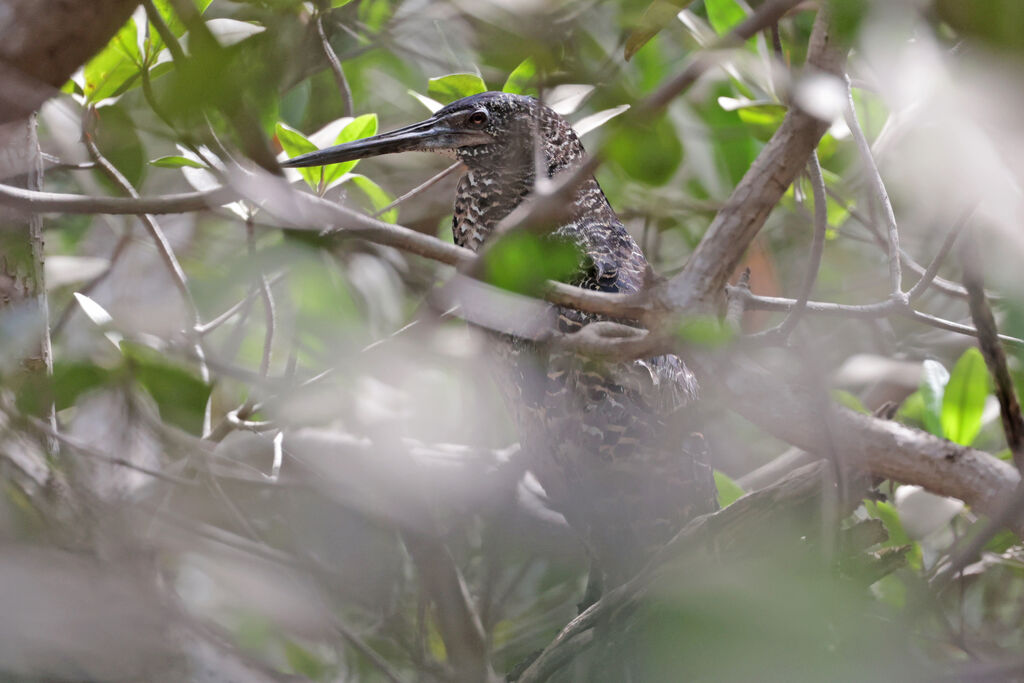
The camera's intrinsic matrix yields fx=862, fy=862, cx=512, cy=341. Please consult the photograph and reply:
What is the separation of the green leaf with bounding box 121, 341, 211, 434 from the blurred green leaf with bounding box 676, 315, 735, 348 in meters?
0.33

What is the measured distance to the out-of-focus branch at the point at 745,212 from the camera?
67 cm

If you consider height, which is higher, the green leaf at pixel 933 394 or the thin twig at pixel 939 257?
the thin twig at pixel 939 257

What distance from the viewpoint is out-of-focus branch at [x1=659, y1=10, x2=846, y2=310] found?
668 mm

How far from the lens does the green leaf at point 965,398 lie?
1.32 metres

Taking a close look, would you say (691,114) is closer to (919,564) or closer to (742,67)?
(742,67)

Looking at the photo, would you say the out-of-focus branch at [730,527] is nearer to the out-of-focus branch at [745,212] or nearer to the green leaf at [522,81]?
the out-of-focus branch at [745,212]

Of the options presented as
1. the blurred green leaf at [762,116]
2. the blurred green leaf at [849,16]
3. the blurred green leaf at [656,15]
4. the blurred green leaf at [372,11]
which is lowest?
the blurred green leaf at [762,116]

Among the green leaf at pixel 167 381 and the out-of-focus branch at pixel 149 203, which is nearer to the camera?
the green leaf at pixel 167 381

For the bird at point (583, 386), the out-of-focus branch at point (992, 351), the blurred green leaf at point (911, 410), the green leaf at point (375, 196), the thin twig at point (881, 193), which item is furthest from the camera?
the blurred green leaf at point (911, 410)

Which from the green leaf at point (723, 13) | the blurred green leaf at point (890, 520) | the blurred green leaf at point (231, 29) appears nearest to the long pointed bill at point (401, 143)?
the blurred green leaf at point (231, 29)

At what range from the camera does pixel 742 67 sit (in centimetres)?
142

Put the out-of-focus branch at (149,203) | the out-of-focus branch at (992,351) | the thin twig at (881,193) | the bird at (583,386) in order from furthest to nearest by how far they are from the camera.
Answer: the bird at (583,386), the thin twig at (881,193), the out-of-focus branch at (992,351), the out-of-focus branch at (149,203)

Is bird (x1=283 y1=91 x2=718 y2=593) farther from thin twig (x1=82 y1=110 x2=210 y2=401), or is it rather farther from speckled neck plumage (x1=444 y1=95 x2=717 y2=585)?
thin twig (x1=82 y1=110 x2=210 y2=401)

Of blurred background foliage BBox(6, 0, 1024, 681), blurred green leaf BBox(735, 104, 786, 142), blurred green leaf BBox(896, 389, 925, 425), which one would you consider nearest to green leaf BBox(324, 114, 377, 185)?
blurred background foliage BBox(6, 0, 1024, 681)
